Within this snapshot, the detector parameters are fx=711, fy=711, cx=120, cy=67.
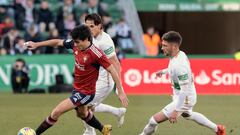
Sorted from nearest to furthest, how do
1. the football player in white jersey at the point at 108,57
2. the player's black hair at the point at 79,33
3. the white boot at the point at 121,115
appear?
the player's black hair at the point at 79,33 → the football player in white jersey at the point at 108,57 → the white boot at the point at 121,115

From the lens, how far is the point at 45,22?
899 inches

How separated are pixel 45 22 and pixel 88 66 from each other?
1322cm

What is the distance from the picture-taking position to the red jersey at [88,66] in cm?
976

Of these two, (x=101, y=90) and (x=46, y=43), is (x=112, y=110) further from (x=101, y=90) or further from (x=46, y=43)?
(x=46, y=43)

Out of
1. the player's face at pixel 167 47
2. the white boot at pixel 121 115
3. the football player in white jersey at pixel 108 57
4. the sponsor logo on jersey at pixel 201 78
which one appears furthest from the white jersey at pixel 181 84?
the sponsor logo on jersey at pixel 201 78

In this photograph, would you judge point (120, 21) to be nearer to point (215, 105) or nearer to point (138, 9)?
point (138, 9)

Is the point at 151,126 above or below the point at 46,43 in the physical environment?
below

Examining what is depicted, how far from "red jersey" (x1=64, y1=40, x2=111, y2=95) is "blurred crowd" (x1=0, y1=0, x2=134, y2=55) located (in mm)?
11652

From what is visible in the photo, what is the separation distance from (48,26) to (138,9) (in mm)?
A: 4370

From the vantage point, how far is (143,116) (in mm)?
14031

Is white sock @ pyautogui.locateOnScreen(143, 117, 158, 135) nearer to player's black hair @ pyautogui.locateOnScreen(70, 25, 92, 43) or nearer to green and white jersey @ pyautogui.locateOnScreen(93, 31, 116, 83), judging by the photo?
green and white jersey @ pyautogui.locateOnScreen(93, 31, 116, 83)

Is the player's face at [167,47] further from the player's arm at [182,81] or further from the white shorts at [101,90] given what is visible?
the white shorts at [101,90]

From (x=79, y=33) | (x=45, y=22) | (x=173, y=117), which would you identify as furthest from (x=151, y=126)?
(x=45, y=22)

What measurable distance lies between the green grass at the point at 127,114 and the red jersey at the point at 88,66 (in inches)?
61.0
